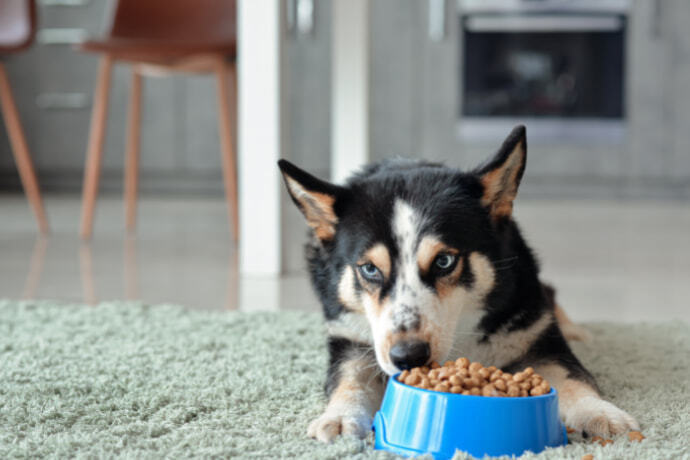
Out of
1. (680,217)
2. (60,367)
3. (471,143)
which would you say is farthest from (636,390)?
(471,143)

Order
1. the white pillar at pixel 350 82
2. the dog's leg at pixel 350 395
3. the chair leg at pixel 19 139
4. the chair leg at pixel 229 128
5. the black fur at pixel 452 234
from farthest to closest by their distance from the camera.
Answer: the chair leg at pixel 19 139 → the chair leg at pixel 229 128 → the white pillar at pixel 350 82 → the black fur at pixel 452 234 → the dog's leg at pixel 350 395

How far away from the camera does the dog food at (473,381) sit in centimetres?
117

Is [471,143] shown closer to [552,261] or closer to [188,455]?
[552,261]

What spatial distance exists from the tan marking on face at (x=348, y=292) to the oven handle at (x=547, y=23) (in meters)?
4.37

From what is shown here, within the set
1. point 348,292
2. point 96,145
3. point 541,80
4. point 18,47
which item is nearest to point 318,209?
point 348,292

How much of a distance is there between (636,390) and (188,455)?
795mm

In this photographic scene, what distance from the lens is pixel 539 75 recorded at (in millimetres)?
5629

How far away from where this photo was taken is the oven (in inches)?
215

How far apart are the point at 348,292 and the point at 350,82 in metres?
2.20

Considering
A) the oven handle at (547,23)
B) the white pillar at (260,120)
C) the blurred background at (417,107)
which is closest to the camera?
the white pillar at (260,120)

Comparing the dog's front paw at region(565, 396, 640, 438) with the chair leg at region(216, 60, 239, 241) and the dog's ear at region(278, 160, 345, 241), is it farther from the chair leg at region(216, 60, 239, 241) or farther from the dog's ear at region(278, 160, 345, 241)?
the chair leg at region(216, 60, 239, 241)

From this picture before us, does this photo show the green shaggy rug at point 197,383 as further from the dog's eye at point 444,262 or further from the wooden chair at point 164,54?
the wooden chair at point 164,54

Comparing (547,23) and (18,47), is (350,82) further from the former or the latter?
(547,23)

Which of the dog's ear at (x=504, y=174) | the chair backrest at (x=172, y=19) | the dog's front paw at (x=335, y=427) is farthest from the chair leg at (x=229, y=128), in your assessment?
the dog's front paw at (x=335, y=427)
